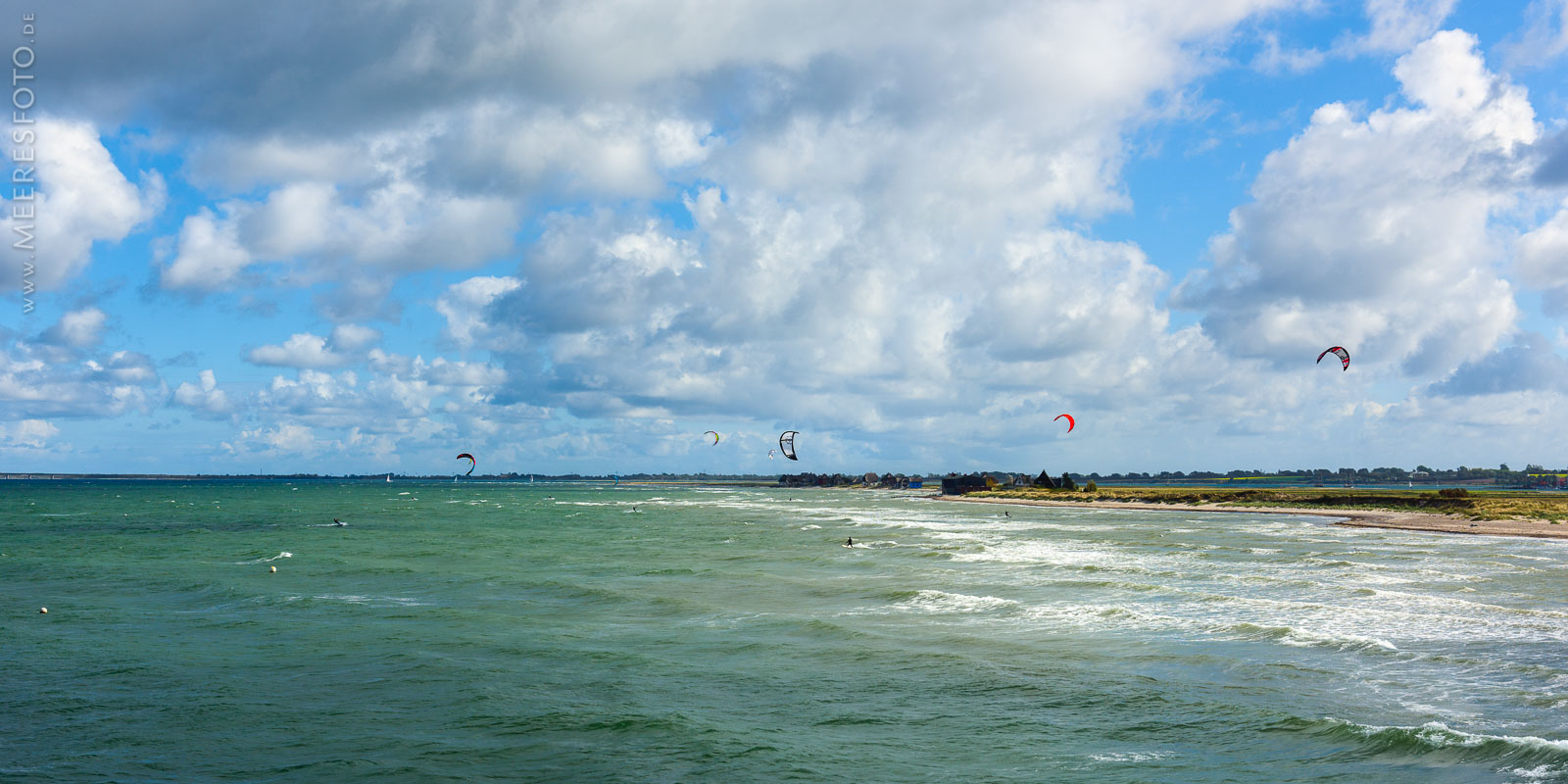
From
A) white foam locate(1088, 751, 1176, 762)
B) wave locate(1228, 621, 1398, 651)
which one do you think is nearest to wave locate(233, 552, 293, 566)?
white foam locate(1088, 751, 1176, 762)

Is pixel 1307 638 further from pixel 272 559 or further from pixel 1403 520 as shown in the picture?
pixel 1403 520

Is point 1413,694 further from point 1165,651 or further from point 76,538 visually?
point 76,538

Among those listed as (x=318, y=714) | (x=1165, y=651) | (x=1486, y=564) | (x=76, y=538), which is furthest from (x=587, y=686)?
(x=76, y=538)

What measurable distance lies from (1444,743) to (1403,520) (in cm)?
7657

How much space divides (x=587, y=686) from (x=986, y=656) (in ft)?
31.8

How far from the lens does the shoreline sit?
63812 mm

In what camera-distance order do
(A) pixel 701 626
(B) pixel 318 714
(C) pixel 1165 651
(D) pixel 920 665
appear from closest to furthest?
(B) pixel 318 714 < (D) pixel 920 665 < (C) pixel 1165 651 < (A) pixel 701 626

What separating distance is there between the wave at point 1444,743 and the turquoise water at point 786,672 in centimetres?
6

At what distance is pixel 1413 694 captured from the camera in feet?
59.0

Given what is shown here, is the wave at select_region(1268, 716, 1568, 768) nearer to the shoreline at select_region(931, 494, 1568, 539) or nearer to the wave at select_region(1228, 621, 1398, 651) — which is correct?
the wave at select_region(1228, 621, 1398, 651)

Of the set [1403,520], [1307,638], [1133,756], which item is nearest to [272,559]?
[1133,756]

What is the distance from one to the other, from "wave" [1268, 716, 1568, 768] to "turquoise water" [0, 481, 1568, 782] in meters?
0.06

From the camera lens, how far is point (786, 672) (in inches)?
808

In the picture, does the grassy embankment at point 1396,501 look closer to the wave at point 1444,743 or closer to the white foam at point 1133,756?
the wave at point 1444,743
